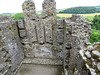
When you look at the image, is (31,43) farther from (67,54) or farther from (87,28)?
(87,28)

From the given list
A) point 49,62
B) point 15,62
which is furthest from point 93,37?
point 15,62

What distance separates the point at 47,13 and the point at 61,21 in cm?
103

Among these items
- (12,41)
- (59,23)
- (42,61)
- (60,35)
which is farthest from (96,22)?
(12,41)

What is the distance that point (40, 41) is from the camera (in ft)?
19.9

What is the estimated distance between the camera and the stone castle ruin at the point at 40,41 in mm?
4156

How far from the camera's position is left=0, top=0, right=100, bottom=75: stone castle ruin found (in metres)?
4.16

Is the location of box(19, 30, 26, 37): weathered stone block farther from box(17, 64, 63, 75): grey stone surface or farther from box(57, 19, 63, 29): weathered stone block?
box(57, 19, 63, 29): weathered stone block

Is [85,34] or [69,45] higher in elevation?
[85,34]

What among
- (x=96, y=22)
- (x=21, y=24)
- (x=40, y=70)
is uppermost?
(x=21, y=24)

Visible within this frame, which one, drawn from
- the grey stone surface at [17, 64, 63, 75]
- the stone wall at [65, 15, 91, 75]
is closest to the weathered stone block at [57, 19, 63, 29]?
the stone wall at [65, 15, 91, 75]

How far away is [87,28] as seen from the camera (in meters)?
4.04

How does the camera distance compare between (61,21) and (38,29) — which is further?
(38,29)

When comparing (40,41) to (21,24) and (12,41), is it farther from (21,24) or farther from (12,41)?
(12,41)

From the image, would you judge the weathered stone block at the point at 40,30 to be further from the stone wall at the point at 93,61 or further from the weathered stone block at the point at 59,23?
the stone wall at the point at 93,61
